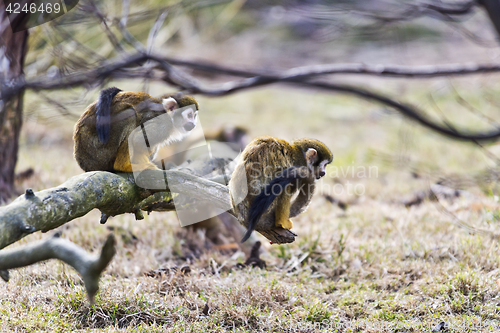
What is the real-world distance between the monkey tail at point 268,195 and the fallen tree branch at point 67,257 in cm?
85

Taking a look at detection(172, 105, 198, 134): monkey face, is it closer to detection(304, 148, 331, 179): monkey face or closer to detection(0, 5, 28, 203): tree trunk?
detection(304, 148, 331, 179): monkey face

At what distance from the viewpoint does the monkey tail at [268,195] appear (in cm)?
248

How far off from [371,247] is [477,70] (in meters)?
2.09

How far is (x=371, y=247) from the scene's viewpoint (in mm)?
4336

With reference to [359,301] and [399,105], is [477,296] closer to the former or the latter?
[359,301]

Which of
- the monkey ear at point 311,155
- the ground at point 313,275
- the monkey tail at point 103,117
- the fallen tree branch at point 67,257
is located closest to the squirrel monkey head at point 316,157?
the monkey ear at point 311,155

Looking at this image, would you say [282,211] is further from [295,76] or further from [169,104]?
[295,76]

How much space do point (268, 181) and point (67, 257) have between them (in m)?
1.30

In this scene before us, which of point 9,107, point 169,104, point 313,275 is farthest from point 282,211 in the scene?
point 9,107

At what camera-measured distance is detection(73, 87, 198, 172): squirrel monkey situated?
2.83 m

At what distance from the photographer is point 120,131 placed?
2.84 metres

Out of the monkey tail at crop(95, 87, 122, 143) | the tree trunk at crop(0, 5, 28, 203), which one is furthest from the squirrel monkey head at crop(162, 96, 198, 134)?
the tree trunk at crop(0, 5, 28, 203)

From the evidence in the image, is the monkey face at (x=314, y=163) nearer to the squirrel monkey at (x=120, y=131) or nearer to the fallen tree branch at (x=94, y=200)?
the fallen tree branch at (x=94, y=200)

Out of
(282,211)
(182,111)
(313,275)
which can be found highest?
(182,111)
